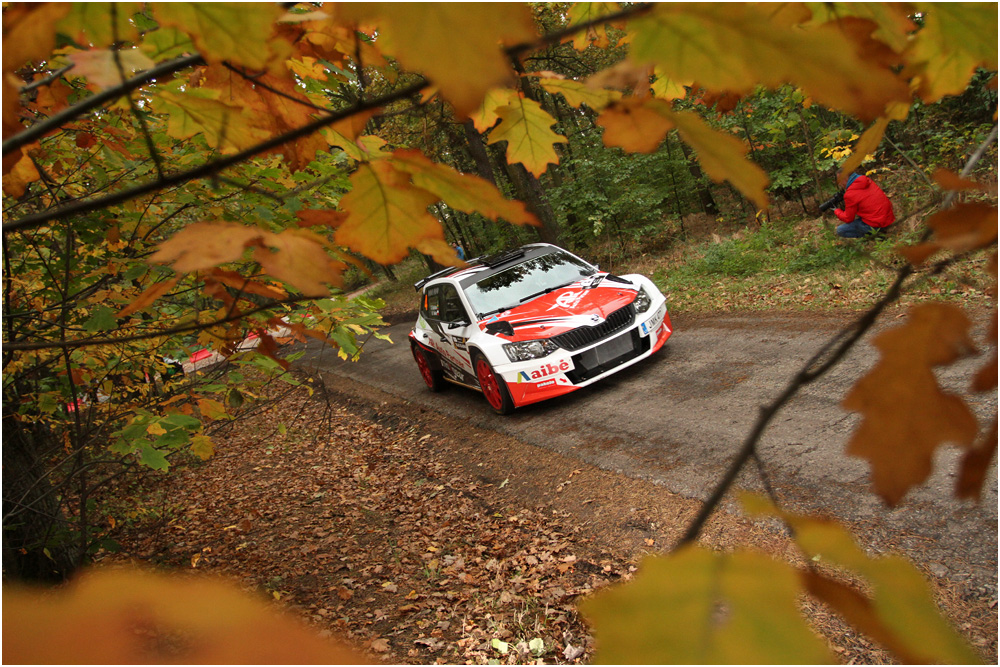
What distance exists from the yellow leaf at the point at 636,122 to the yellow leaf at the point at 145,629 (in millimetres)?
556

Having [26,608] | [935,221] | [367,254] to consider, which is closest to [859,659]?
[935,221]

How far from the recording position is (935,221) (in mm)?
492

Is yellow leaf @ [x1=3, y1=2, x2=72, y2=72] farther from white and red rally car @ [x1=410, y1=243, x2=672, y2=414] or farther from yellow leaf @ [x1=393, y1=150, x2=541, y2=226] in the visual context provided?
white and red rally car @ [x1=410, y1=243, x2=672, y2=414]

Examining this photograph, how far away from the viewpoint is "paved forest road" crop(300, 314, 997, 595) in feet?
8.99

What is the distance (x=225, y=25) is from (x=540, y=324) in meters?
5.25

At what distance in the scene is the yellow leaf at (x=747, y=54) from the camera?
433mm

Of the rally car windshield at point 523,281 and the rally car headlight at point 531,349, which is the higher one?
the rally car windshield at point 523,281

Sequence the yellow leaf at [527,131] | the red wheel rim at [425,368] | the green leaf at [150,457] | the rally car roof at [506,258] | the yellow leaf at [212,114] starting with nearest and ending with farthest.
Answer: the yellow leaf at [212,114] < the yellow leaf at [527,131] < the green leaf at [150,457] < the rally car roof at [506,258] < the red wheel rim at [425,368]

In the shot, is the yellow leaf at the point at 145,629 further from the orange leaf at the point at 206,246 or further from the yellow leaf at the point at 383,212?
the yellow leaf at the point at 383,212

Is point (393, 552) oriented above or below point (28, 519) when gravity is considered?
below

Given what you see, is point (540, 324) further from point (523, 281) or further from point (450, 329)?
point (450, 329)

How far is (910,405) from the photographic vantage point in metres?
0.49

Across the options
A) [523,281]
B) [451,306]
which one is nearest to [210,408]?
[451,306]

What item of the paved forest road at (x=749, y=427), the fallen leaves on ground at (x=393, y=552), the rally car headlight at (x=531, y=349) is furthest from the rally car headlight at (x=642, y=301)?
the fallen leaves on ground at (x=393, y=552)
